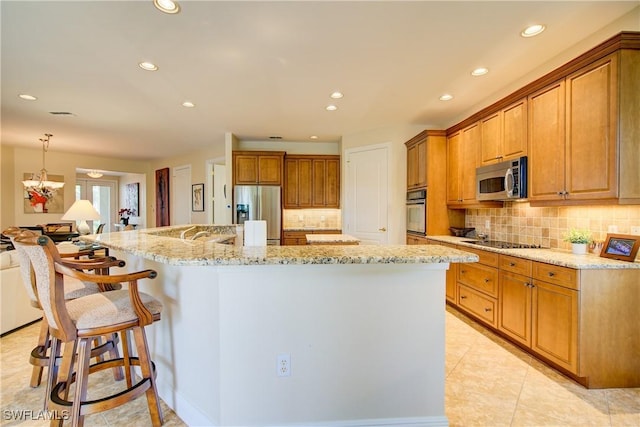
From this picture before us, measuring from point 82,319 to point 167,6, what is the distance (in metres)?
1.99

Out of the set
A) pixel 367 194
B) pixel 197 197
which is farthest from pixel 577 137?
pixel 197 197

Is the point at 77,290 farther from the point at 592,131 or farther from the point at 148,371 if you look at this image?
the point at 592,131

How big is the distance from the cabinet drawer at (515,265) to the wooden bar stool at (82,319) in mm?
2797

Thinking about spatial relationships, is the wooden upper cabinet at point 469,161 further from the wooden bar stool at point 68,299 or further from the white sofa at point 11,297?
the white sofa at point 11,297

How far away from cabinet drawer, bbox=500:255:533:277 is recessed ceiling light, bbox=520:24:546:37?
Result: 1.84 meters

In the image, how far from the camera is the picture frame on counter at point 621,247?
2051 millimetres

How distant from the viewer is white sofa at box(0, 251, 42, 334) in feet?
9.45

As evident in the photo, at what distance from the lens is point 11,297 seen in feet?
9.70

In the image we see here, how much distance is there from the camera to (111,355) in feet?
7.23

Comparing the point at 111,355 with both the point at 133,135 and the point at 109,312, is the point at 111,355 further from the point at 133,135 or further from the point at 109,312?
the point at 133,135

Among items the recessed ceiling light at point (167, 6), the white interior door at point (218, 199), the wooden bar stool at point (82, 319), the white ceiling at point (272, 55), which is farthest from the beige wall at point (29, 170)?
the wooden bar stool at point (82, 319)

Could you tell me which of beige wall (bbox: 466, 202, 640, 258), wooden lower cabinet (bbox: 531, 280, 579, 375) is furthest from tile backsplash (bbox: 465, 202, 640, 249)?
wooden lower cabinet (bbox: 531, 280, 579, 375)

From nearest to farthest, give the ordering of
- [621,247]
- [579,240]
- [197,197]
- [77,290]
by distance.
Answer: [77,290] < [621,247] < [579,240] < [197,197]

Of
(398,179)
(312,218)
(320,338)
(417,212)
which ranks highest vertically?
(398,179)
